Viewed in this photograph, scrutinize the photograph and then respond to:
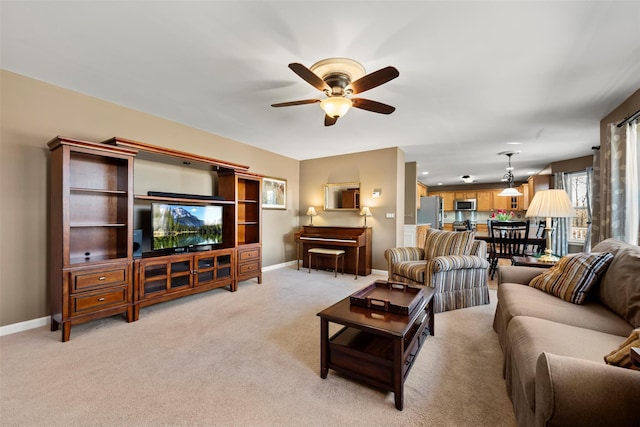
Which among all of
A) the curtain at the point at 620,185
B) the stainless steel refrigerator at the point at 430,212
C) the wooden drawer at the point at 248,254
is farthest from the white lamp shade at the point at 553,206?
the stainless steel refrigerator at the point at 430,212

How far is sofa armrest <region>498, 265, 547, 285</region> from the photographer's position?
2.46 metres

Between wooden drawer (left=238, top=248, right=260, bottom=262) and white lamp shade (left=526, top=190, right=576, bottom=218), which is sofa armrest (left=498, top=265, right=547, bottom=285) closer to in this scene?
white lamp shade (left=526, top=190, right=576, bottom=218)

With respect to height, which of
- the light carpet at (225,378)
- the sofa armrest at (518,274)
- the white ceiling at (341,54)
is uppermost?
the white ceiling at (341,54)

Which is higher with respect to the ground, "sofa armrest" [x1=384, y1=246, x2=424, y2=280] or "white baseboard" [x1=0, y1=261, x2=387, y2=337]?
"sofa armrest" [x1=384, y1=246, x2=424, y2=280]

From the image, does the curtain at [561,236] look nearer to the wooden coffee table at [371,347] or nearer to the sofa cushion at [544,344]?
the sofa cushion at [544,344]

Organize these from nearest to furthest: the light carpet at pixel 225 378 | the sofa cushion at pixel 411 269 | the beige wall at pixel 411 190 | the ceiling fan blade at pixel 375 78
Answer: the light carpet at pixel 225 378
the ceiling fan blade at pixel 375 78
the sofa cushion at pixel 411 269
the beige wall at pixel 411 190

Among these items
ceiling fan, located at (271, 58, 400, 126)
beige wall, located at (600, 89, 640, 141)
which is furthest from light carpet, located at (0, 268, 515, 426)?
beige wall, located at (600, 89, 640, 141)

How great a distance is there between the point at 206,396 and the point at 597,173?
17.2 feet

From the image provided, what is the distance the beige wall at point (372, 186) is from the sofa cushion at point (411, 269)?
1.49 metres

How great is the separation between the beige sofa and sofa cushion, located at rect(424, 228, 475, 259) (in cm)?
76

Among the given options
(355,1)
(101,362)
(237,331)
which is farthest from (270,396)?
(355,1)

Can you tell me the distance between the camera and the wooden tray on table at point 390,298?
1.84m

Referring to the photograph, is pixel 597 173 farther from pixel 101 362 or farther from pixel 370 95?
pixel 101 362

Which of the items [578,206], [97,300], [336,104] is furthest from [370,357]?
[578,206]
